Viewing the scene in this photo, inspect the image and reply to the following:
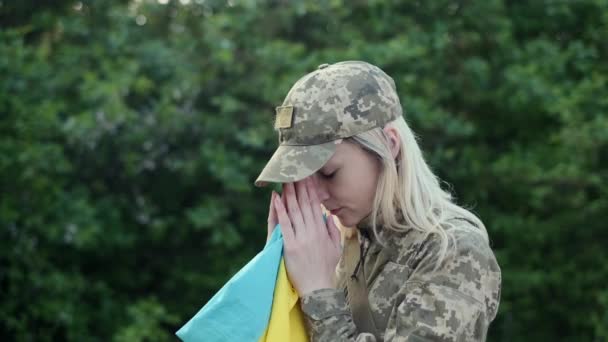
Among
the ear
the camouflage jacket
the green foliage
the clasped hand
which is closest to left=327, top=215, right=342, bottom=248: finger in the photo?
Answer: the clasped hand

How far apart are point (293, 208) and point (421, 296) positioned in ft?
1.36

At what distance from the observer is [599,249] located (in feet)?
25.1

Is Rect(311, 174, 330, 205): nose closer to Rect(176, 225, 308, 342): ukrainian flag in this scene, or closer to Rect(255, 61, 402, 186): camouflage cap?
Rect(255, 61, 402, 186): camouflage cap

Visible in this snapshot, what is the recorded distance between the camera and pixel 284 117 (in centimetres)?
259

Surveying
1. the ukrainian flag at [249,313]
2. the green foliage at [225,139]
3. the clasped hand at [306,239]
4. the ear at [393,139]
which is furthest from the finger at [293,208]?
the green foliage at [225,139]

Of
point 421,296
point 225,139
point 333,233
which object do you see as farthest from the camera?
point 225,139

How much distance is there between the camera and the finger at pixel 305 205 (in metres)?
2.56

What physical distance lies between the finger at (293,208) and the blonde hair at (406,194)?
0.61 feet

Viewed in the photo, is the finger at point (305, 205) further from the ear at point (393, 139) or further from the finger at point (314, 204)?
the ear at point (393, 139)

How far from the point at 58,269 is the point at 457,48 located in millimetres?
3360

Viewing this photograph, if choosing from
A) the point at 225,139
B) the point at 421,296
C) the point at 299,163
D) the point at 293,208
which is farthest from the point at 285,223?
the point at 225,139

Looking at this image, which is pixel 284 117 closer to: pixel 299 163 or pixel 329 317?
pixel 299 163

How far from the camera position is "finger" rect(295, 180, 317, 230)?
256 cm

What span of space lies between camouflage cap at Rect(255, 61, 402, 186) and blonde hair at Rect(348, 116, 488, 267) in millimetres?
42
